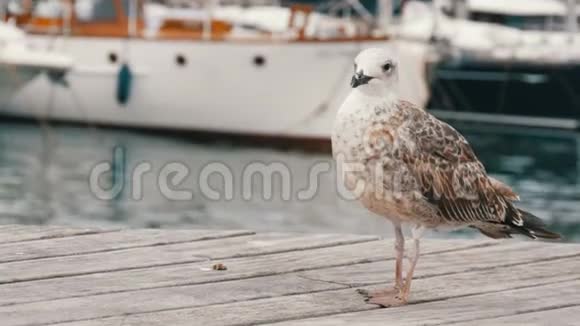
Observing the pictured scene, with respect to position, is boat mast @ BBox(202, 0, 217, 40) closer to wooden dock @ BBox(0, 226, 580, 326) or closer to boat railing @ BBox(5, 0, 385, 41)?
boat railing @ BBox(5, 0, 385, 41)

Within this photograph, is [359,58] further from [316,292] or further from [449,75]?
[449,75]

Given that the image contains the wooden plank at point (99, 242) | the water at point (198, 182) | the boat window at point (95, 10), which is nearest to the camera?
the wooden plank at point (99, 242)

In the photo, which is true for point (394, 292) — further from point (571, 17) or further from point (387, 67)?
point (571, 17)

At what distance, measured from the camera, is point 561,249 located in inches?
227

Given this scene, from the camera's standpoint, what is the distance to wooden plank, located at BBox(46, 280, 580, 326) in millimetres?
4414

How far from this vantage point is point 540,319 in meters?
4.49

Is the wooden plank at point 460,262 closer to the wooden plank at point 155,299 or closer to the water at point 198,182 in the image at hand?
the wooden plank at point 155,299

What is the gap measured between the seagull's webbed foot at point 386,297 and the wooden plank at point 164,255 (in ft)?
2.38

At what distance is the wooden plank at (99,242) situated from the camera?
5.42m

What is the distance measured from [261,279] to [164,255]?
0.52 meters

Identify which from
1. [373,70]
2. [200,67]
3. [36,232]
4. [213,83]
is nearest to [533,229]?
[373,70]

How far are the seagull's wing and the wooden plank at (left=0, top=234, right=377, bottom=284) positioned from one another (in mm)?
805

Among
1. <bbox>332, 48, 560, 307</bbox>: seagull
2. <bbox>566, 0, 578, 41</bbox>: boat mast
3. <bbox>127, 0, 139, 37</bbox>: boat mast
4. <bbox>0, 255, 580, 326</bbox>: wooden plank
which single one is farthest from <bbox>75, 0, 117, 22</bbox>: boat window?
<bbox>332, 48, 560, 307</bbox>: seagull

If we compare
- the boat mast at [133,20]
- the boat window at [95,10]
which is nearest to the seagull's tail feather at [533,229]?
the boat mast at [133,20]
